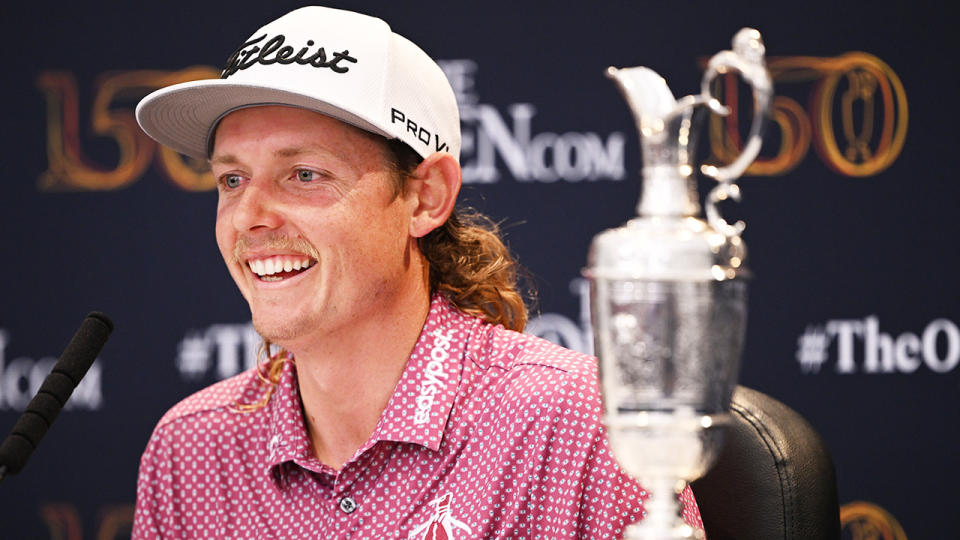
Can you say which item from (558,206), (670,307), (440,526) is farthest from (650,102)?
(558,206)

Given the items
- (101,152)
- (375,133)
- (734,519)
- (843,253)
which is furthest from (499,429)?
(101,152)

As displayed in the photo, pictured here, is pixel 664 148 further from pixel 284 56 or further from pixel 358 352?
pixel 358 352

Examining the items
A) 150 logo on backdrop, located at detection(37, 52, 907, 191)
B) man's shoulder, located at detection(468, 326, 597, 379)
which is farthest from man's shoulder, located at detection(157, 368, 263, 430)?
150 logo on backdrop, located at detection(37, 52, 907, 191)

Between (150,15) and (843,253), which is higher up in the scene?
(150,15)

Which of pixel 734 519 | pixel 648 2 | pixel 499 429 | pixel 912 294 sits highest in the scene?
pixel 648 2

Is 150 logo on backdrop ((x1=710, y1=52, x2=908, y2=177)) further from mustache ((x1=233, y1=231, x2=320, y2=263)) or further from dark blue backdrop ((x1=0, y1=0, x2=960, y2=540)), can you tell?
mustache ((x1=233, y1=231, x2=320, y2=263))

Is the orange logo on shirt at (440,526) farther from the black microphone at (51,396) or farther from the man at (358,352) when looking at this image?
the black microphone at (51,396)

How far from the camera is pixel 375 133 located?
183 cm

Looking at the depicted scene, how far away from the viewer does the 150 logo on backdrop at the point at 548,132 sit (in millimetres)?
2955

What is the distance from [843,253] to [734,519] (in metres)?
1.44

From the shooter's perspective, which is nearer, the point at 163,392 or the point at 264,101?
the point at 264,101

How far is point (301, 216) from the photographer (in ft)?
5.80

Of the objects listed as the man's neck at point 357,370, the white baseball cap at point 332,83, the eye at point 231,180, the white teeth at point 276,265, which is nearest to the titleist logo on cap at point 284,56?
the white baseball cap at point 332,83

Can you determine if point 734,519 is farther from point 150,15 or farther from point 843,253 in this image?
point 150,15
